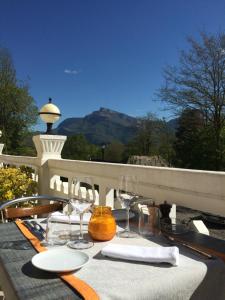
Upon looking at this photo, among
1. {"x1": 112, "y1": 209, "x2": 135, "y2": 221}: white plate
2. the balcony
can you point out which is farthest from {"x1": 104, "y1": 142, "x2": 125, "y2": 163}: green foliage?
{"x1": 112, "y1": 209, "x2": 135, "y2": 221}: white plate

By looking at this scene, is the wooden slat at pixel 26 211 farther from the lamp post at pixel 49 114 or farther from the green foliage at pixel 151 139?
the green foliage at pixel 151 139

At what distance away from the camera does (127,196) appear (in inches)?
51.9

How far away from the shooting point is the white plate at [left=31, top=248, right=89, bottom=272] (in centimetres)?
85

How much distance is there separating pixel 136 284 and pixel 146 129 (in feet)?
78.9

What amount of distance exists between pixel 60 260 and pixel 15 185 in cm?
294

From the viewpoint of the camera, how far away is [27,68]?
26.2 m

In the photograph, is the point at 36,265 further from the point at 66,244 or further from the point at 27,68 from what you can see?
the point at 27,68

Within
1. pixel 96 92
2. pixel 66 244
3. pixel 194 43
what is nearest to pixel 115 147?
pixel 194 43

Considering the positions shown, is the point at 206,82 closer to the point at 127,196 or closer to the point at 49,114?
the point at 49,114

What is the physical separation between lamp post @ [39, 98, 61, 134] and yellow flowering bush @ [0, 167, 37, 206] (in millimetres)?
679

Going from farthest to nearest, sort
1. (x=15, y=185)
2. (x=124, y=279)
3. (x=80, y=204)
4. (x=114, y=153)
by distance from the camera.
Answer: (x=114, y=153)
(x=15, y=185)
(x=80, y=204)
(x=124, y=279)

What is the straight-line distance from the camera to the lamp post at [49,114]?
12.9ft

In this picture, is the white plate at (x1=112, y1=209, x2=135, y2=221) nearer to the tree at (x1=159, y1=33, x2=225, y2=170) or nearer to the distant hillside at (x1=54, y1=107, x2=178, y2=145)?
the tree at (x1=159, y1=33, x2=225, y2=170)

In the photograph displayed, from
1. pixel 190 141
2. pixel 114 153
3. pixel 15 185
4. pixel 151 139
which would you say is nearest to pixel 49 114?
pixel 15 185
